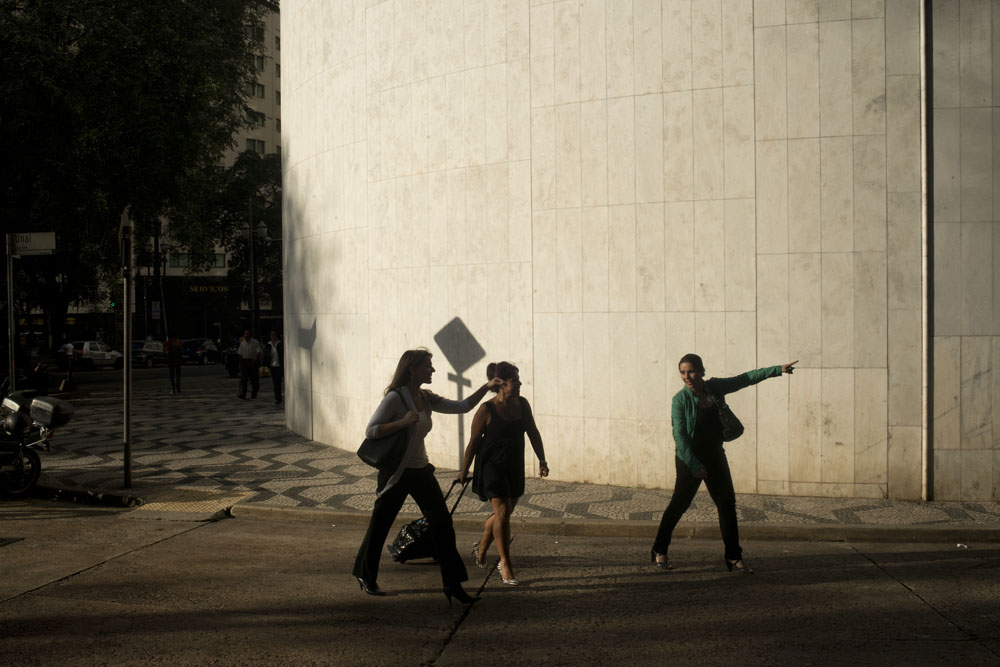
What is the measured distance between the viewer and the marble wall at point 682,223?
9.20m

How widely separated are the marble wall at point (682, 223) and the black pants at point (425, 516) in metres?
4.36

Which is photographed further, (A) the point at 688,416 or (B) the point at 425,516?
(A) the point at 688,416

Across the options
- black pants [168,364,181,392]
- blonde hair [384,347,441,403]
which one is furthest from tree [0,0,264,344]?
blonde hair [384,347,441,403]

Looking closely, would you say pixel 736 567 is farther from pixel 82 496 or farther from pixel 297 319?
pixel 297 319

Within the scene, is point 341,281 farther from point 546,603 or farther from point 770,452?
point 546,603

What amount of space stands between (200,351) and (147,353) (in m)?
3.08

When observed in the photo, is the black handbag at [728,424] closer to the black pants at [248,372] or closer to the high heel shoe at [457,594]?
the high heel shoe at [457,594]

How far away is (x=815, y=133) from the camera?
9.37 meters

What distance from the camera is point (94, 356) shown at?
43312 mm

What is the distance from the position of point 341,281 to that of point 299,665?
28.4 ft

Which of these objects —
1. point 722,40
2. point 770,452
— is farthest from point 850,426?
point 722,40

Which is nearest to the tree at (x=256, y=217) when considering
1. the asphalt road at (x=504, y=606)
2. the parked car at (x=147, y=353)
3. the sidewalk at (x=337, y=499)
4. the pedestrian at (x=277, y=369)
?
the parked car at (x=147, y=353)

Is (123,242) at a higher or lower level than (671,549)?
higher

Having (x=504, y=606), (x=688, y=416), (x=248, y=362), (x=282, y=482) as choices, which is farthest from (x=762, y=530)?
(x=248, y=362)
